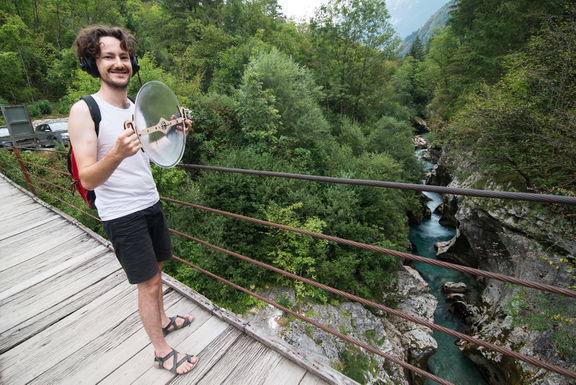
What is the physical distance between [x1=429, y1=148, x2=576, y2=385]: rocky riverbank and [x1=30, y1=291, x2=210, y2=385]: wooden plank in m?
9.15

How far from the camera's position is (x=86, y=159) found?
1166mm

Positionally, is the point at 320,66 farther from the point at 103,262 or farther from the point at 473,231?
the point at 103,262

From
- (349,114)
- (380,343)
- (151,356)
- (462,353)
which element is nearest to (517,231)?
(462,353)

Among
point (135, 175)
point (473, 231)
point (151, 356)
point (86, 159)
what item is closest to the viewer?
point (86, 159)

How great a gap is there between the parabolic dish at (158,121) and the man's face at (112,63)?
0.17m

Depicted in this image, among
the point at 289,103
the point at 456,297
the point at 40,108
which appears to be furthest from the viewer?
the point at 40,108

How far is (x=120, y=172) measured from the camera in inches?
54.4

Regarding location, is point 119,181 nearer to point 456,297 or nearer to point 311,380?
point 311,380

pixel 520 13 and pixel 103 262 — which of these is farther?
pixel 520 13

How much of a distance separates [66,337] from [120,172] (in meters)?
1.60

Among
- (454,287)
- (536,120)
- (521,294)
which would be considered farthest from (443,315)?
(536,120)

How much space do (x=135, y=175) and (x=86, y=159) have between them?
282mm

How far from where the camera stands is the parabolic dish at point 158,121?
3.94ft

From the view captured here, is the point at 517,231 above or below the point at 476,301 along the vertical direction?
above
